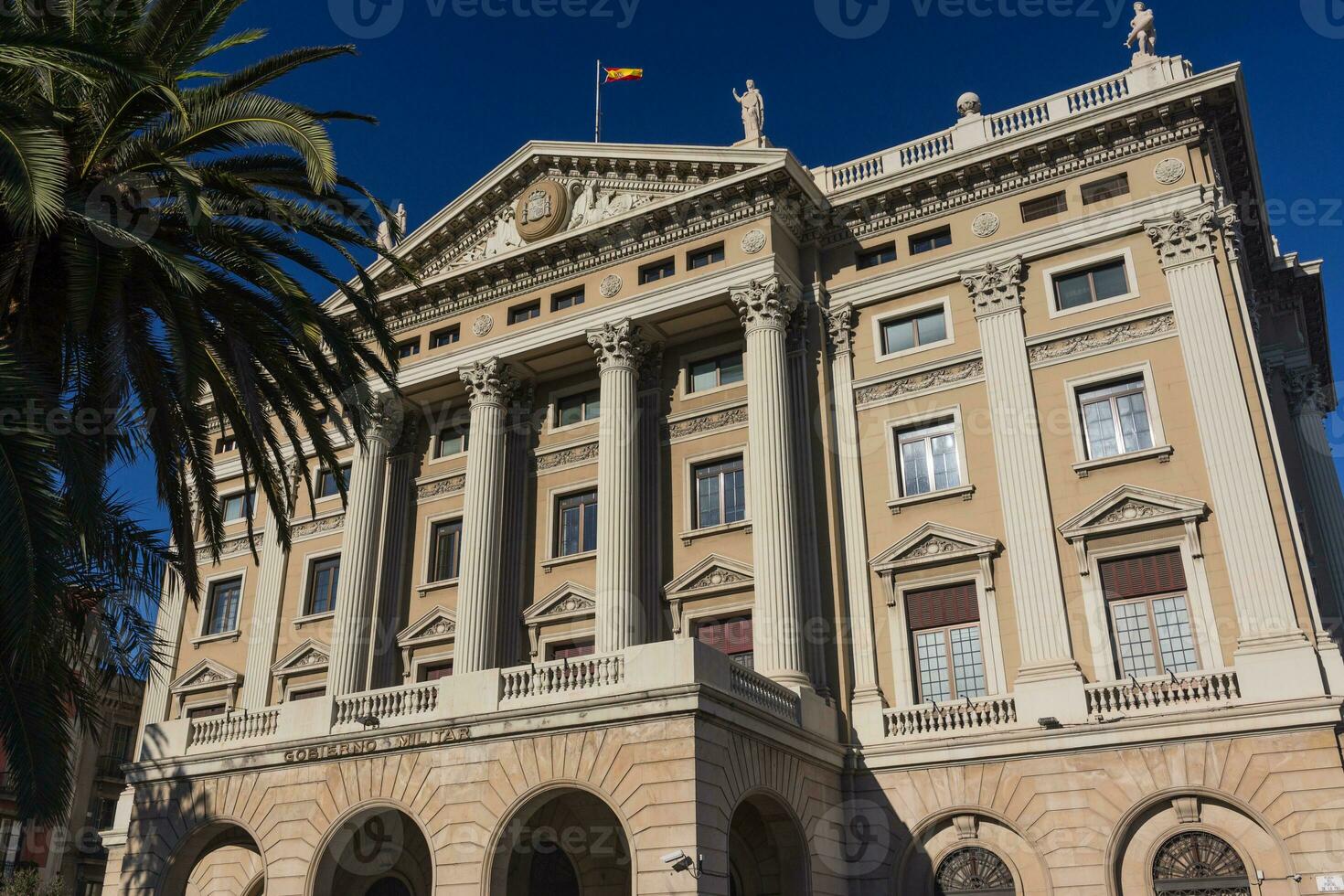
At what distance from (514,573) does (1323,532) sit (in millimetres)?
23337

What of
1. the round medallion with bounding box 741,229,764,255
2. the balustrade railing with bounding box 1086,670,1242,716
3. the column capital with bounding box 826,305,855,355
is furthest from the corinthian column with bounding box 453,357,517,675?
the balustrade railing with bounding box 1086,670,1242,716

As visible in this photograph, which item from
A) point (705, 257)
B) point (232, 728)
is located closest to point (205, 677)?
point (232, 728)

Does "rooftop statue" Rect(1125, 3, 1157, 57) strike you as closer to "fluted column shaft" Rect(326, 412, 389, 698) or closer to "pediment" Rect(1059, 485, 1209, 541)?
"pediment" Rect(1059, 485, 1209, 541)

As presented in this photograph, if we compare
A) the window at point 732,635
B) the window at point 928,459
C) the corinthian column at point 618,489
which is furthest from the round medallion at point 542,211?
the window at point 732,635

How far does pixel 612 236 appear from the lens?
33594 millimetres

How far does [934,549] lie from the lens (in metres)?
28.2

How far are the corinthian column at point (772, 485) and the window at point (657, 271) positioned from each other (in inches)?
109

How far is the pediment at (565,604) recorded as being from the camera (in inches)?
1234

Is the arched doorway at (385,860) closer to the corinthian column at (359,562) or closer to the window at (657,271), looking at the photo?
the corinthian column at (359,562)

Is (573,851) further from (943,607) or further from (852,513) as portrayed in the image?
(852,513)

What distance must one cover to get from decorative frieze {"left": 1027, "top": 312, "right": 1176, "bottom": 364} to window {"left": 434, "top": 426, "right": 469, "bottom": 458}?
1745 centimetres

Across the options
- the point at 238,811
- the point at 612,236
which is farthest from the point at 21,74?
the point at 612,236

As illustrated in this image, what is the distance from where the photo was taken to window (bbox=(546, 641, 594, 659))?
31.3 metres

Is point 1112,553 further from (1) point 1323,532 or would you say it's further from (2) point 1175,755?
(1) point 1323,532
